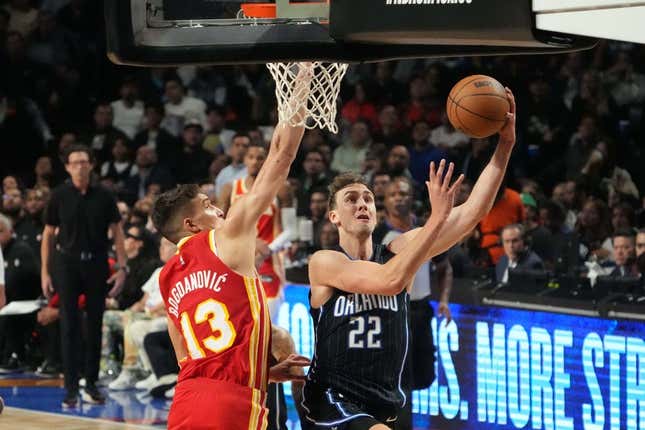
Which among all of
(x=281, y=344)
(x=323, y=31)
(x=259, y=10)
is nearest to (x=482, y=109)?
(x=323, y=31)

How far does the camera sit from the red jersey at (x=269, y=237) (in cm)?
952

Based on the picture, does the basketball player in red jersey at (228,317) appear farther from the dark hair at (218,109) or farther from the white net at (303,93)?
the dark hair at (218,109)

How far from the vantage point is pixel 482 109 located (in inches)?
202

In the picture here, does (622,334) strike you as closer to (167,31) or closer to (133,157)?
(167,31)

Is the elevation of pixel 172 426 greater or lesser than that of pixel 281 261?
lesser

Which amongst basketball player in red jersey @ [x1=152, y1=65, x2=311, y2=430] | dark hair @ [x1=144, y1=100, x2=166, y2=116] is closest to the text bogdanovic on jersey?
basketball player in red jersey @ [x1=152, y1=65, x2=311, y2=430]

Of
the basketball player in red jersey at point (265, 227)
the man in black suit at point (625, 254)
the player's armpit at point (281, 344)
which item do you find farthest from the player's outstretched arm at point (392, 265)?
the basketball player in red jersey at point (265, 227)

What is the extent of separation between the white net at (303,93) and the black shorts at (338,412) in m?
1.13

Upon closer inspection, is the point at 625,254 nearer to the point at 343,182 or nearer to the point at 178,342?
the point at 343,182

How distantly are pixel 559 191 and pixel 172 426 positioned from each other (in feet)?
21.0

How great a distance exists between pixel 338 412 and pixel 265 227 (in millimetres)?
4596

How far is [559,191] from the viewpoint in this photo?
10.9m

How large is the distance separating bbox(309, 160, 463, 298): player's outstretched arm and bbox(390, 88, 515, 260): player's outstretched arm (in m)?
0.08

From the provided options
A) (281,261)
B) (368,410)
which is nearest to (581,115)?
(281,261)
